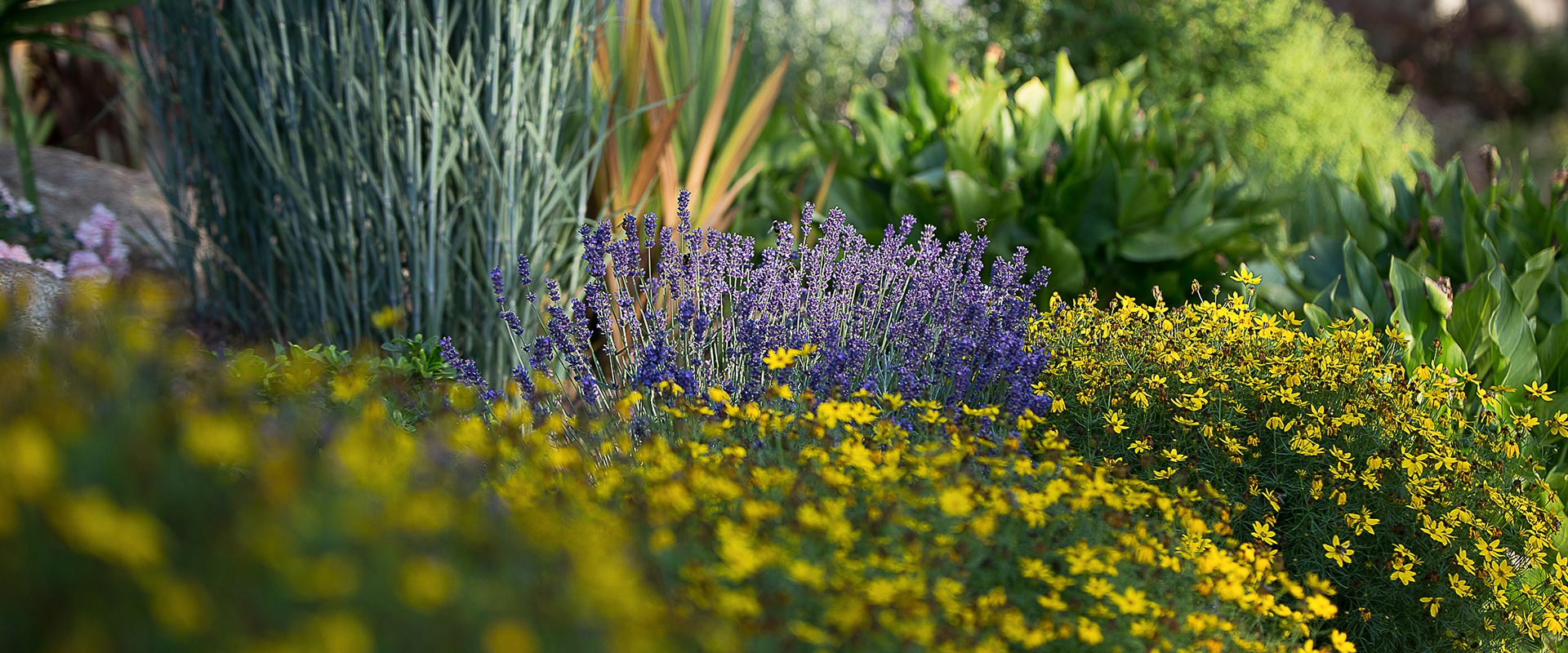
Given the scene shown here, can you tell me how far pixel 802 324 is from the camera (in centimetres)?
279

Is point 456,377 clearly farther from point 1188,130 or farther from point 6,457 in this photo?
point 1188,130

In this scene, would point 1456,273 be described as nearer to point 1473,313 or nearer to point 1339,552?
point 1473,313

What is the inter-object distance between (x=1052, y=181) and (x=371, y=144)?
2.26m

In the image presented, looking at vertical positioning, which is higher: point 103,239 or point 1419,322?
point 1419,322

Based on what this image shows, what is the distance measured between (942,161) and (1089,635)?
2832 millimetres

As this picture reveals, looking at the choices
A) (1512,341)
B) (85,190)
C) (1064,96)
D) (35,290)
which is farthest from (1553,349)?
(85,190)

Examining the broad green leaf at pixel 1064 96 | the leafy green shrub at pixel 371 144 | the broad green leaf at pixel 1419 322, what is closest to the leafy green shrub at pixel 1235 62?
the broad green leaf at pixel 1064 96

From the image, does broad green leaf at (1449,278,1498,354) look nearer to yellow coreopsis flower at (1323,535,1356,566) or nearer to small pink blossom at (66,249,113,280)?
yellow coreopsis flower at (1323,535,1356,566)

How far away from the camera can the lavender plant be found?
237 centimetres

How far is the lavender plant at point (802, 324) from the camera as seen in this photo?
237cm

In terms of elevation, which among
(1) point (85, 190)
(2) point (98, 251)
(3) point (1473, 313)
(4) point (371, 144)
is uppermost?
(3) point (1473, 313)

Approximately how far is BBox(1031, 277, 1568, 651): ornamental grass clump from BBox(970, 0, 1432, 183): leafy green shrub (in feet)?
12.0

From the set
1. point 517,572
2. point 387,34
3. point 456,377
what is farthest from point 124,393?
point 387,34

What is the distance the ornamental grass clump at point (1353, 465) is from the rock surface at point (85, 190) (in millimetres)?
3986
